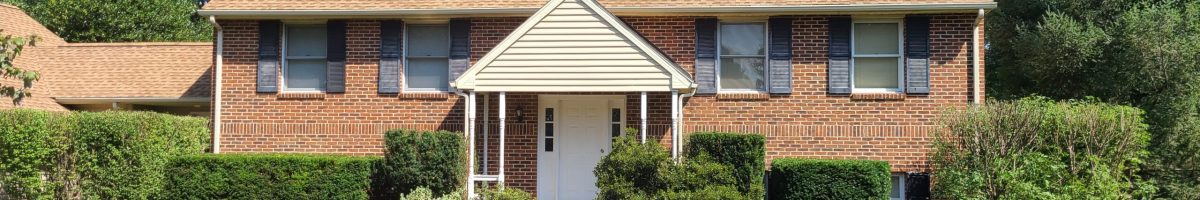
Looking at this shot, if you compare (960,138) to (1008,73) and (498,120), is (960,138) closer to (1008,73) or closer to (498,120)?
(498,120)

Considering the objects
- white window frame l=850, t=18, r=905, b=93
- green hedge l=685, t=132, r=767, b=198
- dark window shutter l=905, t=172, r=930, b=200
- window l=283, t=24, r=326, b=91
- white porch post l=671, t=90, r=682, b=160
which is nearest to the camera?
green hedge l=685, t=132, r=767, b=198

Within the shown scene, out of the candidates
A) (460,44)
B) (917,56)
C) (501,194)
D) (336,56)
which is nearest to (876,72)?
(917,56)

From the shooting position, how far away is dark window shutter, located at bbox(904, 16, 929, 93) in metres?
14.3

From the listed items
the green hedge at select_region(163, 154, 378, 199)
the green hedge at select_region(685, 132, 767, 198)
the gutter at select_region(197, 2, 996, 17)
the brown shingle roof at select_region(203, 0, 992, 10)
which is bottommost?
the green hedge at select_region(163, 154, 378, 199)

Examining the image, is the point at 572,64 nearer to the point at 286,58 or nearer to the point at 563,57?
the point at 563,57

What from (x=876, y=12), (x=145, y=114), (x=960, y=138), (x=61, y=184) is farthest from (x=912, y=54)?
(x=61, y=184)

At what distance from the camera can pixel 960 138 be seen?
42.1 feet

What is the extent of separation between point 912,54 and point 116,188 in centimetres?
1000


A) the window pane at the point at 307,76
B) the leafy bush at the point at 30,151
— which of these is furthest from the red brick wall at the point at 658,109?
the leafy bush at the point at 30,151

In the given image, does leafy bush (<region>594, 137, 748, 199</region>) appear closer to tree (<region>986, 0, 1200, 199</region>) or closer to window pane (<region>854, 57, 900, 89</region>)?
window pane (<region>854, 57, 900, 89</region>)

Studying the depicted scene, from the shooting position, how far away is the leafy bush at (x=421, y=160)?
43.2 feet

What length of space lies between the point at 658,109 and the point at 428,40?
10.7ft

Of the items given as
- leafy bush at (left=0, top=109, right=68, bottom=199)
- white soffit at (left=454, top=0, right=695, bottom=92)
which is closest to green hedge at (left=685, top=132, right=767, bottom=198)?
white soffit at (left=454, top=0, right=695, bottom=92)

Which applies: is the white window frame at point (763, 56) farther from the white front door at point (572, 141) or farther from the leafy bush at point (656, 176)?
the leafy bush at point (656, 176)
